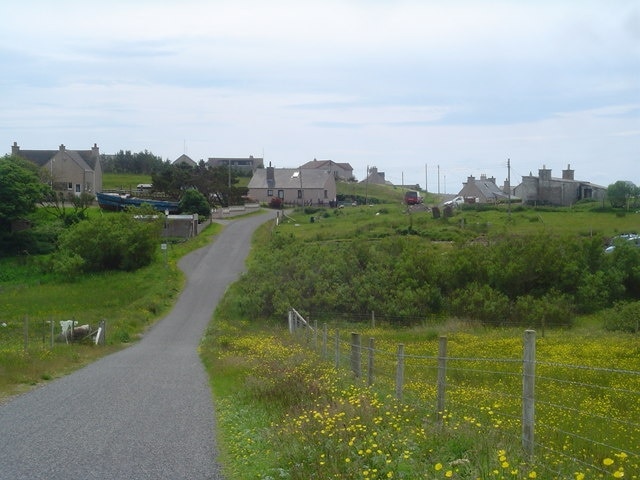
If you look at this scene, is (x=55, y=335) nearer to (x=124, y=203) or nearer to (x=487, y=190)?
(x=124, y=203)

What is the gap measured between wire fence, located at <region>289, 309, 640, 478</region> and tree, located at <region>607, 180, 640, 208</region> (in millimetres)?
63780

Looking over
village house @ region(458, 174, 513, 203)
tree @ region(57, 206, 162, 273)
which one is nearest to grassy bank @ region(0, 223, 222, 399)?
tree @ region(57, 206, 162, 273)

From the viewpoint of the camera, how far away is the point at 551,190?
308 ft

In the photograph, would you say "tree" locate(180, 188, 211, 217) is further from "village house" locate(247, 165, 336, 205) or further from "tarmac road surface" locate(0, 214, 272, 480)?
"tarmac road surface" locate(0, 214, 272, 480)

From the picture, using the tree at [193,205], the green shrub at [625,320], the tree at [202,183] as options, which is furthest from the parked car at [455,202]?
the green shrub at [625,320]

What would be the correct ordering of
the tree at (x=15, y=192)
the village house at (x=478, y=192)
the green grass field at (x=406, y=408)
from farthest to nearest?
the village house at (x=478, y=192)
the tree at (x=15, y=192)
the green grass field at (x=406, y=408)

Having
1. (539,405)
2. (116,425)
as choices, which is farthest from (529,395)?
(116,425)

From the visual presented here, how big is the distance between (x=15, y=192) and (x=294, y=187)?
140ft

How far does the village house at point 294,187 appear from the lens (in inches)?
4043

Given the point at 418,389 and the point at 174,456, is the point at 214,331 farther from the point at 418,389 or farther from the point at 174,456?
the point at 174,456

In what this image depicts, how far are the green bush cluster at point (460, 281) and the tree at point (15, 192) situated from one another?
103 feet

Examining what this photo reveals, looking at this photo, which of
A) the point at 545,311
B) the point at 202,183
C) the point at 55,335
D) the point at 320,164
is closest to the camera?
the point at 55,335

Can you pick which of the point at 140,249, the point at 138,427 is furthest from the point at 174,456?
the point at 140,249

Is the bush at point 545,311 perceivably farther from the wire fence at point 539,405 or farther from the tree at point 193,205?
the tree at point 193,205
